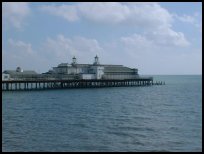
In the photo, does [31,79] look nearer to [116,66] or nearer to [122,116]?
[116,66]

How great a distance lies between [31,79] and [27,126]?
4364 centimetres

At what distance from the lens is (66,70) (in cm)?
8312

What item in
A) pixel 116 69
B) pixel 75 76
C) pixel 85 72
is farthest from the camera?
pixel 116 69

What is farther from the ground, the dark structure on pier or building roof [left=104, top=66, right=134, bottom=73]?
building roof [left=104, top=66, right=134, bottom=73]

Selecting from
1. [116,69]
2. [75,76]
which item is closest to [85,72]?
[75,76]

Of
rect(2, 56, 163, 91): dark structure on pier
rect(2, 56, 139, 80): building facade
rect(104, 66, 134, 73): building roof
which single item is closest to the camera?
rect(2, 56, 163, 91): dark structure on pier

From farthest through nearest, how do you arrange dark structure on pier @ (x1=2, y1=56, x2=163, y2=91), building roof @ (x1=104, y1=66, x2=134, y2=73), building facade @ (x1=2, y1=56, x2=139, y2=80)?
building roof @ (x1=104, y1=66, x2=134, y2=73)
building facade @ (x1=2, y1=56, x2=139, y2=80)
dark structure on pier @ (x1=2, y1=56, x2=163, y2=91)

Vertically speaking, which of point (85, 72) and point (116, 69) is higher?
point (116, 69)

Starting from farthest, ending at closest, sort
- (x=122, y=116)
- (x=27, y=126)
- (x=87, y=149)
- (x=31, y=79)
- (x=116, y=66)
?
(x=116, y=66), (x=31, y=79), (x=122, y=116), (x=27, y=126), (x=87, y=149)

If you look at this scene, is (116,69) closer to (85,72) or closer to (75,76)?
(85,72)

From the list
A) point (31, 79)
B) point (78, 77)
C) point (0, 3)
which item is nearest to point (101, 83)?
point (78, 77)

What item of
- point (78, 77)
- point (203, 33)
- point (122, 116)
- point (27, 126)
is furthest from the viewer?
point (78, 77)

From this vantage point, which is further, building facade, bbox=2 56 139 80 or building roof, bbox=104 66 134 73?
building roof, bbox=104 66 134 73

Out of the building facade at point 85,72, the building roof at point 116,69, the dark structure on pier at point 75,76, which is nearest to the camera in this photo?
the dark structure on pier at point 75,76
